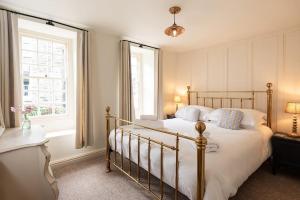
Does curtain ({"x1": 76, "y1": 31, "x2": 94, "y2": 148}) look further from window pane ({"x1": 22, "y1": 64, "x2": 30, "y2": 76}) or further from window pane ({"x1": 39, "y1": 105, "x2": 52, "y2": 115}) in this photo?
window pane ({"x1": 22, "y1": 64, "x2": 30, "y2": 76})

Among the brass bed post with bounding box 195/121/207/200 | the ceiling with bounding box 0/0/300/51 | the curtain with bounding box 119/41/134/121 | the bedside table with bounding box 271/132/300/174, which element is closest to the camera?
the brass bed post with bounding box 195/121/207/200

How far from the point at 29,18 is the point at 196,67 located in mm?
3623

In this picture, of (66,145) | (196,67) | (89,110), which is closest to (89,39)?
(89,110)

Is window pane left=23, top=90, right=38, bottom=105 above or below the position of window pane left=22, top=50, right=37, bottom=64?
below

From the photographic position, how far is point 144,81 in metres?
4.68

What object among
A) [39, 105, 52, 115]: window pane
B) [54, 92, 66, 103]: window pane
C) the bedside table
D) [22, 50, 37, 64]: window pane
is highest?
[22, 50, 37, 64]: window pane

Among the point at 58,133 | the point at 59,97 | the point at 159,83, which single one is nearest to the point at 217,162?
the point at 58,133

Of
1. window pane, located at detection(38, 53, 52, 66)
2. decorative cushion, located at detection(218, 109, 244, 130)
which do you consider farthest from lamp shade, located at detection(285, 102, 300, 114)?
window pane, located at detection(38, 53, 52, 66)

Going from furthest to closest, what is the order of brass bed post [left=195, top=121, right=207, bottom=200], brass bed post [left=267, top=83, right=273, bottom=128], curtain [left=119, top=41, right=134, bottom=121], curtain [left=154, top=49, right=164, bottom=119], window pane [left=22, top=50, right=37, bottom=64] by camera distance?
curtain [left=154, top=49, right=164, bottom=119]
curtain [left=119, top=41, right=134, bottom=121]
brass bed post [left=267, top=83, right=273, bottom=128]
window pane [left=22, top=50, right=37, bottom=64]
brass bed post [left=195, top=121, right=207, bottom=200]

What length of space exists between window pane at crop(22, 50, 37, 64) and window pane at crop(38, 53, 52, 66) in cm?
8

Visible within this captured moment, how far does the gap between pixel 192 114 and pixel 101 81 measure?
2.04 meters

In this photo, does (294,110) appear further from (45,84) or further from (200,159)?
(45,84)

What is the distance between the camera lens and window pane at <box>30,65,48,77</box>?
10.2 ft

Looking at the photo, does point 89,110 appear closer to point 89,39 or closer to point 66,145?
point 66,145
